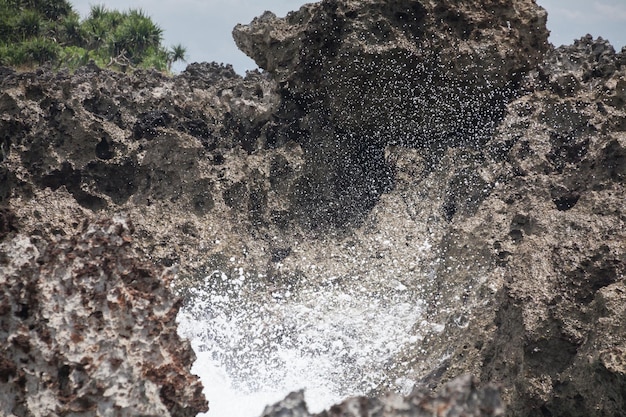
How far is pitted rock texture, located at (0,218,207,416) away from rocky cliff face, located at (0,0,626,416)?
2.45m

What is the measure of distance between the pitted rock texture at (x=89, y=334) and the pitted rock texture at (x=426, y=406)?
2.48ft

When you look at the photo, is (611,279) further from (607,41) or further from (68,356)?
(607,41)

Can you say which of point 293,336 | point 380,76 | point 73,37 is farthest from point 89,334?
point 73,37

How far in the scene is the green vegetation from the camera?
20.6m

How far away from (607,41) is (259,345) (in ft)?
13.2

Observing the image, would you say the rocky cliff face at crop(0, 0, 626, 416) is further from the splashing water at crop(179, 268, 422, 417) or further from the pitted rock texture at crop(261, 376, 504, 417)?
the pitted rock texture at crop(261, 376, 504, 417)

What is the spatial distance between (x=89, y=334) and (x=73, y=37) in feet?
80.6

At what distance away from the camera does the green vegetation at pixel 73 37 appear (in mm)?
20625

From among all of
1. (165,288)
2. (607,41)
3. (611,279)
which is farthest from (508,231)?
(165,288)

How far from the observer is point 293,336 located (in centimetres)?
602

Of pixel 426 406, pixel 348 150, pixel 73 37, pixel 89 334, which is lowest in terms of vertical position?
pixel 426 406

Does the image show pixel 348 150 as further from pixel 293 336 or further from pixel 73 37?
pixel 73 37

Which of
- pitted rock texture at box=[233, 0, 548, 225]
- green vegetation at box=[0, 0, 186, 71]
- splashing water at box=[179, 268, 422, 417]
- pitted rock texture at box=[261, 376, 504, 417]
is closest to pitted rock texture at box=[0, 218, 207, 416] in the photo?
pitted rock texture at box=[261, 376, 504, 417]

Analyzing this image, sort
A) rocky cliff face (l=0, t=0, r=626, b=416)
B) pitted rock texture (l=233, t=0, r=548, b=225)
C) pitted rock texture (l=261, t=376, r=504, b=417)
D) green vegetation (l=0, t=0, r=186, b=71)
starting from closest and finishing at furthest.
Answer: pitted rock texture (l=261, t=376, r=504, b=417) < rocky cliff face (l=0, t=0, r=626, b=416) < pitted rock texture (l=233, t=0, r=548, b=225) < green vegetation (l=0, t=0, r=186, b=71)
